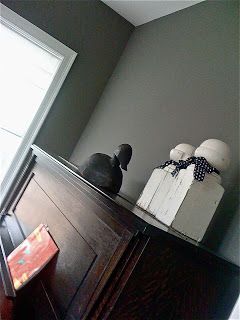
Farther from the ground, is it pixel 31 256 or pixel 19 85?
pixel 19 85

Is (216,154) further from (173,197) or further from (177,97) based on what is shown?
(177,97)

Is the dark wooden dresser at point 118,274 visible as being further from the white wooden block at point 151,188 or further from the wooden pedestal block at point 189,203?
the white wooden block at point 151,188

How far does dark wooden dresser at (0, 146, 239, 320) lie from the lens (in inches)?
24.3

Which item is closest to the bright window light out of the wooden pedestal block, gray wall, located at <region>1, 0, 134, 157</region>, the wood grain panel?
gray wall, located at <region>1, 0, 134, 157</region>

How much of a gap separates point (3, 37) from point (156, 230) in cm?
201

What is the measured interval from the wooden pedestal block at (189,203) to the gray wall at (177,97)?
0.12m

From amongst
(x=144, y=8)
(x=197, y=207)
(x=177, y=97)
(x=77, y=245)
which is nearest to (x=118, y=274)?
(x=77, y=245)

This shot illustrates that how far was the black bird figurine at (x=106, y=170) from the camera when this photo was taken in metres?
1.09

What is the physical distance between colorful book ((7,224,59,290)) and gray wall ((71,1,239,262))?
A: 579 millimetres

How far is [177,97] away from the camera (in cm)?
151

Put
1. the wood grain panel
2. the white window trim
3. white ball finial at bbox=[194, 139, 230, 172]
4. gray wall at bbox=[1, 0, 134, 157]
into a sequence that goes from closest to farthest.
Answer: the wood grain panel, white ball finial at bbox=[194, 139, 230, 172], the white window trim, gray wall at bbox=[1, 0, 134, 157]

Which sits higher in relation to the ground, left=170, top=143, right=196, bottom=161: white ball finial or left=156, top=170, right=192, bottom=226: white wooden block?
left=170, top=143, right=196, bottom=161: white ball finial

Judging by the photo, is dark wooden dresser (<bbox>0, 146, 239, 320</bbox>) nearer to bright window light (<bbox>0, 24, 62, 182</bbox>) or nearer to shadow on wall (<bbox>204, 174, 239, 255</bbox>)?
shadow on wall (<bbox>204, 174, 239, 255</bbox>)

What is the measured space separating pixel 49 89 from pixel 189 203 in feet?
5.64
